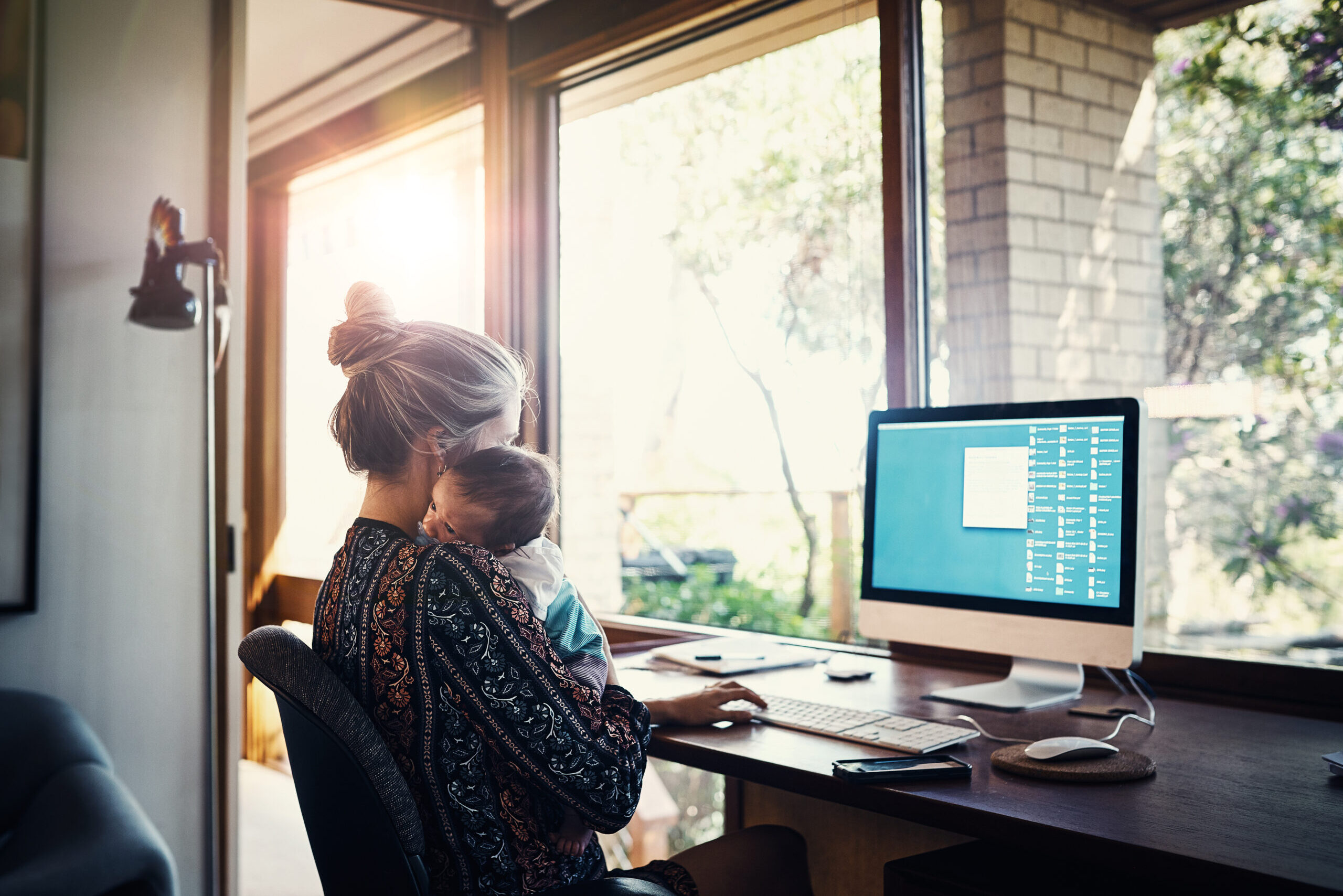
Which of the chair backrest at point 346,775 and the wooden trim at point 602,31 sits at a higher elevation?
the wooden trim at point 602,31

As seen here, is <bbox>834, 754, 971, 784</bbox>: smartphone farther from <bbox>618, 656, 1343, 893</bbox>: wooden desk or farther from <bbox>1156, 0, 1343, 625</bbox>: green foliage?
<bbox>1156, 0, 1343, 625</bbox>: green foliage

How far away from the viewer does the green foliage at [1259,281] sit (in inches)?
76.6

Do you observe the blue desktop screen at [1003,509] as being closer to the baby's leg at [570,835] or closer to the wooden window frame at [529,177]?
the wooden window frame at [529,177]

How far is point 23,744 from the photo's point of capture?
85.3 inches

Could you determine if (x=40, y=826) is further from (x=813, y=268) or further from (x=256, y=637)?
(x=813, y=268)

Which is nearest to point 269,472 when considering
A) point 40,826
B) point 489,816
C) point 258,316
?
point 258,316

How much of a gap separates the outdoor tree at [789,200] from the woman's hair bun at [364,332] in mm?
1298

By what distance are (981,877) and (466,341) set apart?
962 millimetres

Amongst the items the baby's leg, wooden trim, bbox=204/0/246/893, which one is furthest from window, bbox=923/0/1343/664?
wooden trim, bbox=204/0/246/893

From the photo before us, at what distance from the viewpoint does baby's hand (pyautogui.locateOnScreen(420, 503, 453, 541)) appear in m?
1.47

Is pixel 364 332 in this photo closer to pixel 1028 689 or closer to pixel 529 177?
pixel 1028 689

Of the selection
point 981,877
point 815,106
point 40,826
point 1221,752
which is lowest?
point 40,826

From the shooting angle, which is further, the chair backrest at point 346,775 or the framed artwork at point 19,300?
the framed artwork at point 19,300

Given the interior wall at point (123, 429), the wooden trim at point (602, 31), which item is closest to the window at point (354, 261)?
the wooden trim at point (602, 31)
